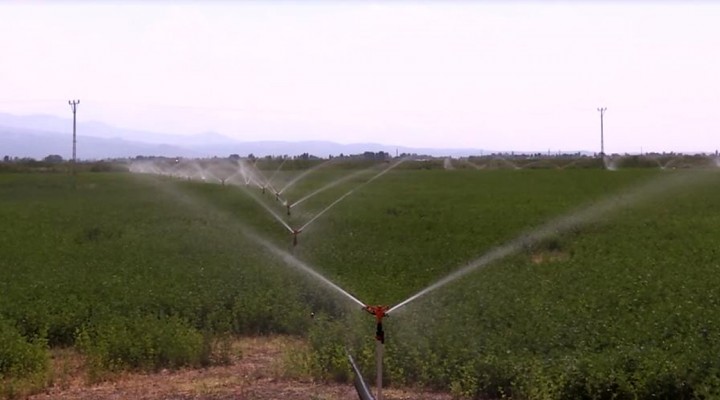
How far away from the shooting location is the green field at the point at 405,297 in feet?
26.5

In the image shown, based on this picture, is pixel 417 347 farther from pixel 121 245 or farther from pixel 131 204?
pixel 131 204

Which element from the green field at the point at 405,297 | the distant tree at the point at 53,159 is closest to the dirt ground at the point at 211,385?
the green field at the point at 405,297

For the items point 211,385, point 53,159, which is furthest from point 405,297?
point 53,159

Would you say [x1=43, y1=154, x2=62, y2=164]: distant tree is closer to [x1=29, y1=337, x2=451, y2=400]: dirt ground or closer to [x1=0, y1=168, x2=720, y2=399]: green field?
[x1=0, y1=168, x2=720, y2=399]: green field

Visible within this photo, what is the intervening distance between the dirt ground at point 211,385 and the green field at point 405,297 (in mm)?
217

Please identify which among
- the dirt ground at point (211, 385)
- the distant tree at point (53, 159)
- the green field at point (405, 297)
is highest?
the distant tree at point (53, 159)

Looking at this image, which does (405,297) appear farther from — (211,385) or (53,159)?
(53,159)

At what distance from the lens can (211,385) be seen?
849cm

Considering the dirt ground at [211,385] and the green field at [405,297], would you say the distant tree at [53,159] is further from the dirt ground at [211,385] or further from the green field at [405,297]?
the dirt ground at [211,385]

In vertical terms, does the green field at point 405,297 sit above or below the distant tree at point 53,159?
below

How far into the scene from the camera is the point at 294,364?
28.6ft

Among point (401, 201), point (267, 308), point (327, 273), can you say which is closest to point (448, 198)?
point (401, 201)

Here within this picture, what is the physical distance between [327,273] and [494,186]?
3403cm

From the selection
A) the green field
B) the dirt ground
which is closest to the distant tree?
the green field
